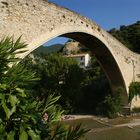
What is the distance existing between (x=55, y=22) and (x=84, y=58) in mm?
41149

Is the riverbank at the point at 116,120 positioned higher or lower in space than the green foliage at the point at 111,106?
lower

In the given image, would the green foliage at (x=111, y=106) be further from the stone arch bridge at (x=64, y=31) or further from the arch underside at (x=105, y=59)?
the stone arch bridge at (x=64, y=31)

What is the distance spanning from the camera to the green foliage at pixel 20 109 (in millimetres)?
5371

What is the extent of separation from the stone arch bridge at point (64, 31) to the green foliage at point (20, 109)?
279 inches

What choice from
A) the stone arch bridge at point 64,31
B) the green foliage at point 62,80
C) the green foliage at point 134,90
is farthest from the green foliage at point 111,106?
the green foliage at point 62,80

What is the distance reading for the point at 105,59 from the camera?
25141 mm

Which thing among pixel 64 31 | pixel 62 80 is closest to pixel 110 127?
pixel 64 31

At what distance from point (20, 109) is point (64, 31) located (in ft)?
38.7

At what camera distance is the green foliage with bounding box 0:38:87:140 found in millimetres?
5371

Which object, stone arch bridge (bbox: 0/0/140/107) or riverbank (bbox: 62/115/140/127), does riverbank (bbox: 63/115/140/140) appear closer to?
riverbank (bbox: 62/115/140/127)

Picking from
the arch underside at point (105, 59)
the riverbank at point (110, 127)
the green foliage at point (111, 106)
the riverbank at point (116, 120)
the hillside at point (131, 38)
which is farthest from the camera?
the hillside at point (131, 38)

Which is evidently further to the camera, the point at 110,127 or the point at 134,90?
the point at 134,90

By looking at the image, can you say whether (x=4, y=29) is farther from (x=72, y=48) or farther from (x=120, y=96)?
(x=72, y=48)

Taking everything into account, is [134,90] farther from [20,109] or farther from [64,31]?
[20,109]
